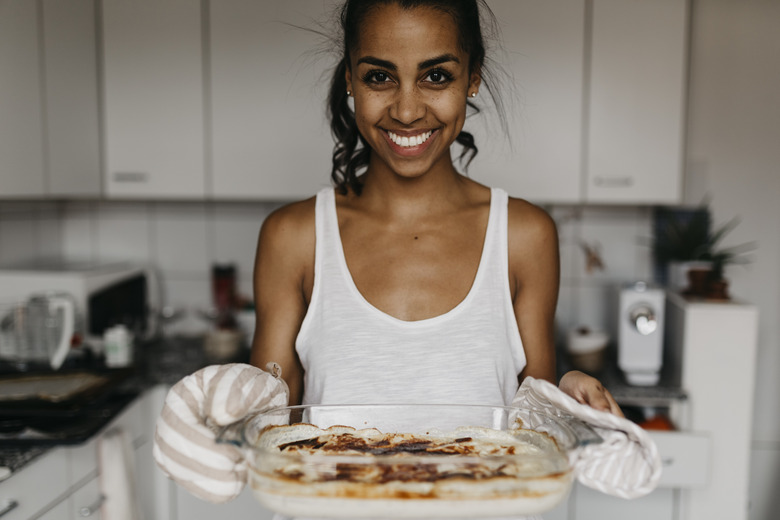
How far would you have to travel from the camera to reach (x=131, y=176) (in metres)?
2.02

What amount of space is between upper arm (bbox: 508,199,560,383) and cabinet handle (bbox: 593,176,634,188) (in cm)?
108

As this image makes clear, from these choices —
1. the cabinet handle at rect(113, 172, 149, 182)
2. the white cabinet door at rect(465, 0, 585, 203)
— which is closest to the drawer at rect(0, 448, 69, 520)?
the cabinet handle at rect(113, 172, 149, 182)

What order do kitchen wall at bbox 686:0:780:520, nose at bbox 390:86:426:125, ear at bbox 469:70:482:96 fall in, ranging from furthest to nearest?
kitchen wall at bbox 686:0:780:520 → ear at bbox 469:70:482:96 → nose at bbox 390:86:426:125

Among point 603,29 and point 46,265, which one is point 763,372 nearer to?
point 603,29

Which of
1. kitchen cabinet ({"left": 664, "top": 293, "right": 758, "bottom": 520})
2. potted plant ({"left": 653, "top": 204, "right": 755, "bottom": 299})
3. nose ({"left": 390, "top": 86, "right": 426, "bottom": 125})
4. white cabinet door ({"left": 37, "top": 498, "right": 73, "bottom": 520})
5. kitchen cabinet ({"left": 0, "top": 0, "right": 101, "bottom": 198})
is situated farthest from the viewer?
potted plant ({"left": 653, "top": 204, "right": 755, "bottom": 299})

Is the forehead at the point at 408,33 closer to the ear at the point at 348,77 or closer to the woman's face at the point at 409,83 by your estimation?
the woman's face at the point at 409,83

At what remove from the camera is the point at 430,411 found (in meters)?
0.66

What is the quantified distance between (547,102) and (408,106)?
1.22m

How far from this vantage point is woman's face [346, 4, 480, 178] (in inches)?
30.0

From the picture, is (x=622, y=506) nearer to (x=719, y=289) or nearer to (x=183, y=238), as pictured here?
(x=719, y=289)

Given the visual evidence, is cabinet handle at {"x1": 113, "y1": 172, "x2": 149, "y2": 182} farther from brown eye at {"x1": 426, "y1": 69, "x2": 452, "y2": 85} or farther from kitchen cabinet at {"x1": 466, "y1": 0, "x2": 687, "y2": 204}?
brown eye at {"x1": 426, "y1": 69, "x2": 452, "y2": 85}

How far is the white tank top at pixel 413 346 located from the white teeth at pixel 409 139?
0.17m

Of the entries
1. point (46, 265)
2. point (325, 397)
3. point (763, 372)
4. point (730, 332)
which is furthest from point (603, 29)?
point (46, 265)

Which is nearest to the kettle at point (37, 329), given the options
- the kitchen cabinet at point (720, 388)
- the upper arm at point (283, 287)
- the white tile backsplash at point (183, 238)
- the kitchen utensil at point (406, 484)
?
the white tile backsplash at point (183, 238)
